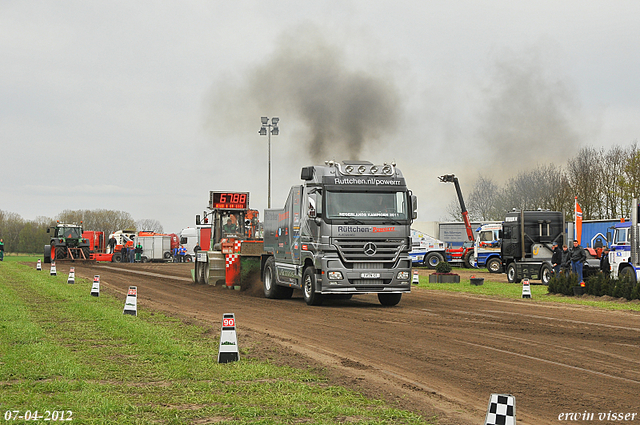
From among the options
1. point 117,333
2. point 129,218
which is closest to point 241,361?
point 117,333

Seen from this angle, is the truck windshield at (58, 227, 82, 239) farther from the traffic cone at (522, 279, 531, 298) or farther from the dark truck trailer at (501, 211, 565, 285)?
the traffic cone at (522, 279, 531, 298)

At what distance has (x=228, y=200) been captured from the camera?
26797 millimetres

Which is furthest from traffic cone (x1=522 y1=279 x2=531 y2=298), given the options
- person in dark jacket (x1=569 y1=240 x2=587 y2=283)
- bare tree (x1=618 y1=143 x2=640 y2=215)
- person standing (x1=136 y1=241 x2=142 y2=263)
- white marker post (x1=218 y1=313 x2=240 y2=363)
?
person standing (x1=136 y1=241 x2=142 y2=263)

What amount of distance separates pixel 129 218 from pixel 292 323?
123 meters

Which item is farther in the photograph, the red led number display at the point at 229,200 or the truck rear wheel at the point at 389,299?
the red led number display at the point at 229,200

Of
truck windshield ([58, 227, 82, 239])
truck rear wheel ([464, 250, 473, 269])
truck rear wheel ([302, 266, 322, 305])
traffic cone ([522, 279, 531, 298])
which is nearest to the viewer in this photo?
truck rear wheel ([302, 266, 322, 305])

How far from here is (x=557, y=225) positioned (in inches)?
1227

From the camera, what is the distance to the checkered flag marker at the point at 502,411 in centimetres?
407

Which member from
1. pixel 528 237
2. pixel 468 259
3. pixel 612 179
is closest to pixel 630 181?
pixel 612 179

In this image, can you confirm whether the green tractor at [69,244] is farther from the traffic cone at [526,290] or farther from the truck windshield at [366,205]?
the truck windshield at [366,205]

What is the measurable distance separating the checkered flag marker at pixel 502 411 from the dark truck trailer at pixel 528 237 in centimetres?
2645

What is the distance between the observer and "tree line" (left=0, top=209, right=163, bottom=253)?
323 ft

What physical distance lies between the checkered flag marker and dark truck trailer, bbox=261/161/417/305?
39.8ft

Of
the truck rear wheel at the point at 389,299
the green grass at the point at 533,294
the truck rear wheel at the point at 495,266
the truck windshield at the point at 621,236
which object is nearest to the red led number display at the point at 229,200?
the green grass at the point at 533,294
